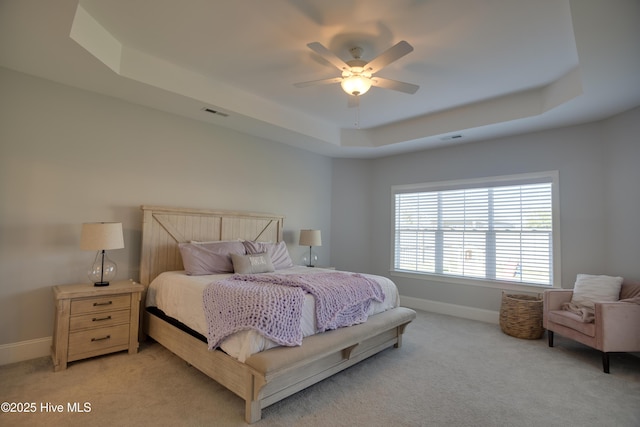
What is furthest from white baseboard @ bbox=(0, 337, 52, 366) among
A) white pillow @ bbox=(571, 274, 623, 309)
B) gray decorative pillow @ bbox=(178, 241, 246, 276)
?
white pillow @ bbox=(571, 274, 623, 309)

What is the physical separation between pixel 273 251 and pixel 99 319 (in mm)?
2011

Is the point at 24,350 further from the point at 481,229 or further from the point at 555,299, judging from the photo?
the point at 481,229

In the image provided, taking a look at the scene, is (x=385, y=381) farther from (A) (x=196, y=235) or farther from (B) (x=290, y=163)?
(B) (x=290, y=163)

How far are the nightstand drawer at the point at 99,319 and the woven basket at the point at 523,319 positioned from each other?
4.36m

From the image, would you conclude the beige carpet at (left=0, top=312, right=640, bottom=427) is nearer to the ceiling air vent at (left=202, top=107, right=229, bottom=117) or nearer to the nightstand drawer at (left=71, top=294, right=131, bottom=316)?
the nightstand drawer at (left=71, top=294, right=131, bottom=316)

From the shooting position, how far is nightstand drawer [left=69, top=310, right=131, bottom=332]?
285 centimetres

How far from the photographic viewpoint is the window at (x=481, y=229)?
14.0ft

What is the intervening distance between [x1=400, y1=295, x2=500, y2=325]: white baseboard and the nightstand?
4108 millimetres

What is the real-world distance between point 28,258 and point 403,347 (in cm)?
384

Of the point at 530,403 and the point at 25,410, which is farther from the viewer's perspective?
the point at 530,403

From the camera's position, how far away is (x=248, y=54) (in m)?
3.08

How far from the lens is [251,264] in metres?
3.64

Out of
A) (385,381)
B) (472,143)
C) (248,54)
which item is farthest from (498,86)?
(385,381)

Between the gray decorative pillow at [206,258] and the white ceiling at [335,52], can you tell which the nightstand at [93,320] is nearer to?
the gray decorative pillow at [206,258]
